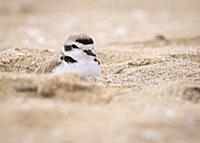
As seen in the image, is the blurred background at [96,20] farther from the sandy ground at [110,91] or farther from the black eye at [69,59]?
the black eye at [69,59]

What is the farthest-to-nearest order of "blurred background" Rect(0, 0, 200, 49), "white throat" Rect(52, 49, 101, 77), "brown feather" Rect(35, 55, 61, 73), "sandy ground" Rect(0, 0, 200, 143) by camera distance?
1. "blurred background" Rect(0, 0, 200, 49)
2. "brown feather" Rect(35, 55, 61, 73)
3. "white throat" Rect(52, 49, 101, 77)
4. "sandy ground" Rect(0, 0, 200, 143)

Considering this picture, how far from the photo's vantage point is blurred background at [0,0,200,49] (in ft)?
35.7

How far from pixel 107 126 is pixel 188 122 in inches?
21.9

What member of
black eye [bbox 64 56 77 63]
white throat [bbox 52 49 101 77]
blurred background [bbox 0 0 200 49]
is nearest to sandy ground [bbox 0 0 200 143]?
blurred background [bbox 0 0 200 49]

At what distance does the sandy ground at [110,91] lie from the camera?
385cm

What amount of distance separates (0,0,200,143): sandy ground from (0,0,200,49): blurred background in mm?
36

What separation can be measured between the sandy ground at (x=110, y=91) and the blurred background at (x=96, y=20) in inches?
1.4

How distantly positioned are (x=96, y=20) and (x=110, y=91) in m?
8.32

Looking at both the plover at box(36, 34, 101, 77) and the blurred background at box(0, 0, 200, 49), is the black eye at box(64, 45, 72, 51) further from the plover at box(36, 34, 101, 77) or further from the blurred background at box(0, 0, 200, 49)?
the blurred background at box(0, 0, 200, 49)

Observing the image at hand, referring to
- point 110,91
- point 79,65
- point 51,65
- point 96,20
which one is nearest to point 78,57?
point 79,65

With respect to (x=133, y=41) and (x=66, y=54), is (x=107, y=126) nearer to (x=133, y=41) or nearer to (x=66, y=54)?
(x=66, y=54)

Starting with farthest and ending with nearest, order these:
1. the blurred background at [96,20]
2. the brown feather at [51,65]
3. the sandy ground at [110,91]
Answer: the blurred background at [96,20] < the brown feather at [51,65] < the sandy ground at [110,91]

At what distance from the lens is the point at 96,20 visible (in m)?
13.0

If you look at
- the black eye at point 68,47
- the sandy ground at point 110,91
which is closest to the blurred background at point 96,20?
the sandy ground at point 110,91
